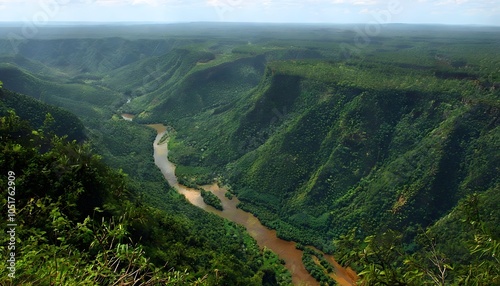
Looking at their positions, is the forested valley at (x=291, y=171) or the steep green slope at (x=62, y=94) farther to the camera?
the steep green slope at (x=62, y=94)

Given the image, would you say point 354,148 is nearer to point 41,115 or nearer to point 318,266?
point 318,266

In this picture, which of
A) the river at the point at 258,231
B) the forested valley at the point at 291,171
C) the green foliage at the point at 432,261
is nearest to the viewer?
the green foliage at the point at 432,261

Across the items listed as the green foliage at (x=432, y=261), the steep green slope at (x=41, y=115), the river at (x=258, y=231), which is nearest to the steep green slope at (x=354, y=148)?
the river at (x=258, y=231)

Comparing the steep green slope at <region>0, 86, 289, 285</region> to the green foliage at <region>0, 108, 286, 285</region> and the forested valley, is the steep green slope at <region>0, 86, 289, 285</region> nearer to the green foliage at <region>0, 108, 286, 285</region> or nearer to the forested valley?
the green foliage at <region>0, 108, 286, 285</region>

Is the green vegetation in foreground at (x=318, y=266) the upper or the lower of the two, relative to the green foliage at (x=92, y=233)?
lower

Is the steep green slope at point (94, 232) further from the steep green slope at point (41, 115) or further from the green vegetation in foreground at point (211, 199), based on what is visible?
the green vegetation in foreground at point (211, 199)

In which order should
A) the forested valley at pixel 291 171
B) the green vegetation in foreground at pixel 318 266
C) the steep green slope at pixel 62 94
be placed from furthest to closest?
the steep green slope at pixel 62 94, the green vegetation in foreground at pixel 318 266, the forested valley at pixel 291 171

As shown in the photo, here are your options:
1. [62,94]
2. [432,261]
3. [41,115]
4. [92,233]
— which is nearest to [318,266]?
[432,261]
